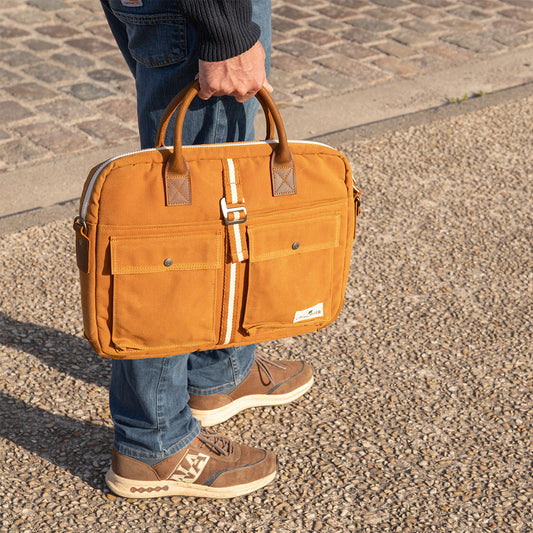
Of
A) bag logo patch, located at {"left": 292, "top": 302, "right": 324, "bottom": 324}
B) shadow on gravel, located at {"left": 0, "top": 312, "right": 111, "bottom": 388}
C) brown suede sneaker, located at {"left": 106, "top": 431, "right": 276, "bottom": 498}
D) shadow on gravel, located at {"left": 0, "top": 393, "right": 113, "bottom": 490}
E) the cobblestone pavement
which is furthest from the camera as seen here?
the cobblestone pavement

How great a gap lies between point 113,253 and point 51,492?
2.79 ft

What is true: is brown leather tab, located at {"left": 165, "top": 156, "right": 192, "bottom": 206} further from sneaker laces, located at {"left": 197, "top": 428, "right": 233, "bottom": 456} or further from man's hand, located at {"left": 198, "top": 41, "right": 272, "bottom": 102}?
sneaker laces, located at {"left": 197, "top": 428, "right": 233, "bottom": 456}

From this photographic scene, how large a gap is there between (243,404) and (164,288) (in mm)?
860

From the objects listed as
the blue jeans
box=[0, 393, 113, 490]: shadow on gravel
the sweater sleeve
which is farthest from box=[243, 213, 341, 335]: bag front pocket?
box=[0, 393, 113, 490]: shadow on gravel

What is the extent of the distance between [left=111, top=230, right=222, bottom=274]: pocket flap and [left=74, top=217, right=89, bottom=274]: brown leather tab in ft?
0.22

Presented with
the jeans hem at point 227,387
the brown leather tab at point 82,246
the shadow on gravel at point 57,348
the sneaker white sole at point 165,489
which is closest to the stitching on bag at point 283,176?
the brown leather tab at point 82,246

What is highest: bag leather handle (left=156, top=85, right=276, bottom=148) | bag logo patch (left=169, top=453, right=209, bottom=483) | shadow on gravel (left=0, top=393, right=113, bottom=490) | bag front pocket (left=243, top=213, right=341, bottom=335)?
A: bag leather handle (left=156, top=85, right=276, bottom=148)

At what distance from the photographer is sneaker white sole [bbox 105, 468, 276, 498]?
97.0 inches

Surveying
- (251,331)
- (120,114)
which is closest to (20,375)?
(251,331)

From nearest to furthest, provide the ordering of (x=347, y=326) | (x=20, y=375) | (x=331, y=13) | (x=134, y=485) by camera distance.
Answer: (x=134, y=485) < (x=20, y=375) < (x=347, y=326) < (x=331, y=13)

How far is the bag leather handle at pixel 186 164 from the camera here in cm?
206

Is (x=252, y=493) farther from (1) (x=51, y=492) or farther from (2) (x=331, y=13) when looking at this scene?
(2) (x=331, y=13)

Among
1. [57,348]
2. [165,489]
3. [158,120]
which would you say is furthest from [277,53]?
[165,489]

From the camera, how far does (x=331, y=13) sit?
274 inches
